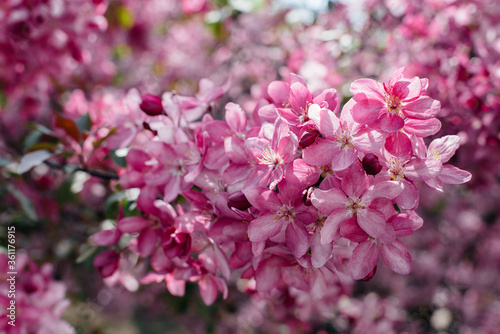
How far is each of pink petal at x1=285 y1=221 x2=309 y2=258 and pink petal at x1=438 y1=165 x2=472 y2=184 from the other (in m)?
0.28

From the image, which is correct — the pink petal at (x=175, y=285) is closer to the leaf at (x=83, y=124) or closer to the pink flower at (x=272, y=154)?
the pink flower at (x=272, y=154)

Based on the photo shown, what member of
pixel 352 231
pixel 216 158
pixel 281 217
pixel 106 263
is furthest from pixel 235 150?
pixel 106 263

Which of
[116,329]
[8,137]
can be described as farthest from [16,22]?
[116,329]

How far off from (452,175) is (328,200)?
27 centimetres

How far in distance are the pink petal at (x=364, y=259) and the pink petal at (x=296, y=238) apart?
94 mm

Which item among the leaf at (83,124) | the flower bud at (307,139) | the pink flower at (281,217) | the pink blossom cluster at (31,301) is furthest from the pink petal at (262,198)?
the pink blossom cluster at (31,301)

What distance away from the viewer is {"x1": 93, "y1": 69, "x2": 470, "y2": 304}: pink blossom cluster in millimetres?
698

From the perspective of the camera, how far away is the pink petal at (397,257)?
0.73m

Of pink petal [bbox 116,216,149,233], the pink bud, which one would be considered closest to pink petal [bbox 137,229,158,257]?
pink petal [bbox 116,216,149,233]

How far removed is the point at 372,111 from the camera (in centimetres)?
71

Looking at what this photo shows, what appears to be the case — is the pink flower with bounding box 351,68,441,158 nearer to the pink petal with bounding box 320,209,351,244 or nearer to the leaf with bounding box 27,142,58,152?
the pink petal with bounding box 320,209,351,244

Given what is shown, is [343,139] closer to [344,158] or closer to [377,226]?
[344,158]

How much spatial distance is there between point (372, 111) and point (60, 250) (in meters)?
1.62

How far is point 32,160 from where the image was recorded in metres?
1.11
